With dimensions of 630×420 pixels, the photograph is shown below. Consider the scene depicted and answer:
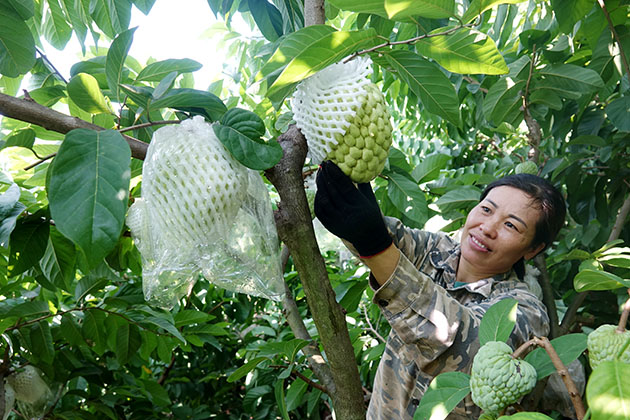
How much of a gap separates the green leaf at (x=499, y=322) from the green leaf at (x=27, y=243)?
3.00ft

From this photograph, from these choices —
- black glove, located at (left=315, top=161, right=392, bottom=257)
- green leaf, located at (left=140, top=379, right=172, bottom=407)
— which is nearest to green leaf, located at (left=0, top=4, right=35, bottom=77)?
black glove, located at (left=315, top=161, right=392, bottom=257)

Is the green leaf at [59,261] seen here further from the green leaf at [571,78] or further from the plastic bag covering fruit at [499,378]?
the green leaf at [571,78]

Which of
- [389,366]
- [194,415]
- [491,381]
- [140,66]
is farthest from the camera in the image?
[194,415]

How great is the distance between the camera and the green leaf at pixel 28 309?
1463 millimetres

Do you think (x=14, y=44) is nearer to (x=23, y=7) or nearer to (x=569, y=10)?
(x=23, y=7)

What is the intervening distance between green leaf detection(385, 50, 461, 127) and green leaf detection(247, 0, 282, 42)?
661mm

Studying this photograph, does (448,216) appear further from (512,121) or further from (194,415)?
(194,415)

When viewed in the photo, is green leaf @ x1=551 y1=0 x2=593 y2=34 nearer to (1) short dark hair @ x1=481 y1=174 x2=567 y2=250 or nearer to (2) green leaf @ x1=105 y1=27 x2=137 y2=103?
(1) short dark hair @ x1=481 y1=174 x2=567 y2=250

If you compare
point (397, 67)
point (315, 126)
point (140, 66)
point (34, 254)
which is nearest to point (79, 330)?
point (34, 254)

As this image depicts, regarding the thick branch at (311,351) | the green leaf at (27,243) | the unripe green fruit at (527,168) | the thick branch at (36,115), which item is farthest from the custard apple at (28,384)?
the unripe green fruit at (527,168)

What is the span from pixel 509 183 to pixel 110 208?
1.36 m

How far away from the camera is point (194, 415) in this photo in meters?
2.46

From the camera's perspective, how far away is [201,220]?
31.4 inches

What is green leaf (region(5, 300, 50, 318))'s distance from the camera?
146 cm
